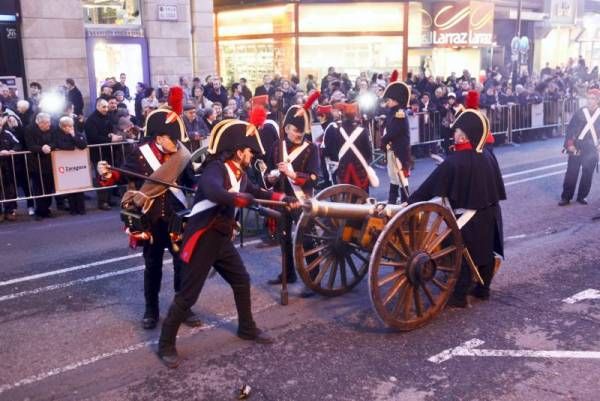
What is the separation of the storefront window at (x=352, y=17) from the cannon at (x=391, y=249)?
18.4 m

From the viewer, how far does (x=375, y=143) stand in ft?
47.4

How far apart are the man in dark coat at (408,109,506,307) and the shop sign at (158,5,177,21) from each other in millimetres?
13443

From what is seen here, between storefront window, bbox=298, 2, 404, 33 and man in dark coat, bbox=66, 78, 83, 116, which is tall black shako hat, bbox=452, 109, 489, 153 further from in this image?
storefront window, bbox=298, 2, 404, 33

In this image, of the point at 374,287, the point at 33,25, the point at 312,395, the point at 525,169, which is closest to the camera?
the point at 312,395

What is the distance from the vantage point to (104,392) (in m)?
4.75

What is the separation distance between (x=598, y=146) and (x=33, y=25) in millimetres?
12717

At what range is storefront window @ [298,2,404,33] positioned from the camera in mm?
23656

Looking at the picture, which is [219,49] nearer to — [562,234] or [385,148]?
[385,148]

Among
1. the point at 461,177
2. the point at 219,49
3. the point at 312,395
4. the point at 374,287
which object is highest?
the point at 219,49

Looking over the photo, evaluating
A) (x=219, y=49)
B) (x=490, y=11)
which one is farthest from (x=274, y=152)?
(x=490, y=11)

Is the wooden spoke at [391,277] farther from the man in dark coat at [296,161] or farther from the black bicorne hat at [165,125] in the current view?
the black bicorne hat at [165,125]

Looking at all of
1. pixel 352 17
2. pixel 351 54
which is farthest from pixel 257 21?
pixel 351 54

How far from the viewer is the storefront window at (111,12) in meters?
17.1

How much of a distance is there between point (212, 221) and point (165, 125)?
1.03 m
